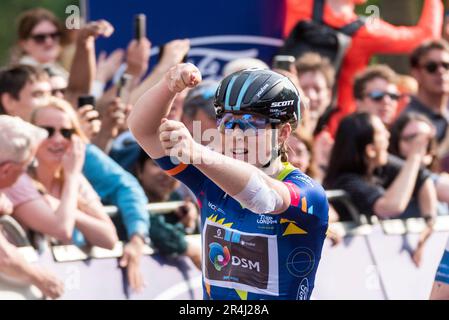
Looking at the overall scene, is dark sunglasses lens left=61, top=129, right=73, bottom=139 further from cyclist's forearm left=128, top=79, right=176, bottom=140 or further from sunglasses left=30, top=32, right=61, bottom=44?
cyclist's forearm left=128, top=79, right=176, bottom=140

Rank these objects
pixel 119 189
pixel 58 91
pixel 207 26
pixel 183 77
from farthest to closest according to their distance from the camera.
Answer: pixel 207 26 < pixel 58 91 < pixel 119 189 < pixel 183 77

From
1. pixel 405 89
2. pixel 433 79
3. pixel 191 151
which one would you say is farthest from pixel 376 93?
pixel 191 151

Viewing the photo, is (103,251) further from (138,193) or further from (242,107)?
(242,107)

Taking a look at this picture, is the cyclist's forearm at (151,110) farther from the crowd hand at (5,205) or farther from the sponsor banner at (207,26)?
the sponsor banner at (207,26)

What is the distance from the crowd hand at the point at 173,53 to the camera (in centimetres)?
854

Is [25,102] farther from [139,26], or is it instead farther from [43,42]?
[139,26]

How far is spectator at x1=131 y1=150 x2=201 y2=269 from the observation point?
306 inches

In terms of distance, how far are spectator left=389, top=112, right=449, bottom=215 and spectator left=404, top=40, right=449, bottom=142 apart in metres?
1.12

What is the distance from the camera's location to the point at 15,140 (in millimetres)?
6887

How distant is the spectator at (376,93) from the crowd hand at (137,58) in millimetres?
2018

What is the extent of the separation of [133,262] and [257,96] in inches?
108

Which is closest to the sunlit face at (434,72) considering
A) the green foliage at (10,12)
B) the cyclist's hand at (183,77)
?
the cyclist's hand at (183,77)
